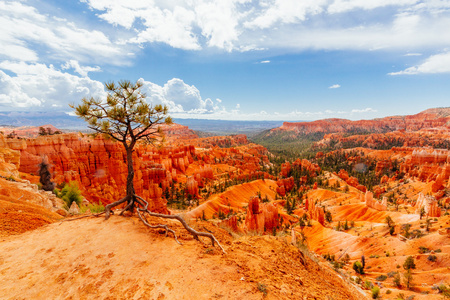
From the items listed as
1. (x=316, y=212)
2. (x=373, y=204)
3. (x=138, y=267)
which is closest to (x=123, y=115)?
(x=138, y=267)

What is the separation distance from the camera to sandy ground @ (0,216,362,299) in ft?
13.9

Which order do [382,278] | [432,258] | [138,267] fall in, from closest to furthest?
[138,267], [432,258], [382,278]

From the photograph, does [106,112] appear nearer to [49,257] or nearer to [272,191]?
[49,257]

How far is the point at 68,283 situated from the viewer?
4484 millimetres

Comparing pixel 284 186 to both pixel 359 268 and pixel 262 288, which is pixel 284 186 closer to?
pixel 359 268

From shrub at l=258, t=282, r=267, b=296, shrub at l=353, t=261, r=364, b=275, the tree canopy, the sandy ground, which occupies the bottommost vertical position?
shrub at l=353, t=261, r=364, b=275

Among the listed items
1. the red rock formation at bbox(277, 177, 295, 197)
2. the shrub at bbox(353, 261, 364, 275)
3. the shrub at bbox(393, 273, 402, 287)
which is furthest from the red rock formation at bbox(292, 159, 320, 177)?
the shrub at bbox(393, 273, 402, 287)

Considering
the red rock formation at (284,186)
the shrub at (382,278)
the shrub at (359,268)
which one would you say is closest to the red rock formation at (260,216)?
the shrub at (359,268)

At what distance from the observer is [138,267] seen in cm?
490

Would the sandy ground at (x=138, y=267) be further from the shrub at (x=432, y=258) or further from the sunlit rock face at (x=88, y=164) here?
the sunlit rock face at (x=88, y=164)

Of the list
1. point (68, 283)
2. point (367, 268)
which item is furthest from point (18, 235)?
point (367, 268)

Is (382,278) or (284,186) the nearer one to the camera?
(382,278)

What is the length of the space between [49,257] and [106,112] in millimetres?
4532

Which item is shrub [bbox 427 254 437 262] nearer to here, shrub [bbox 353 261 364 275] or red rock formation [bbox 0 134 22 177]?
shrub [bbox 353 261 364 275]
